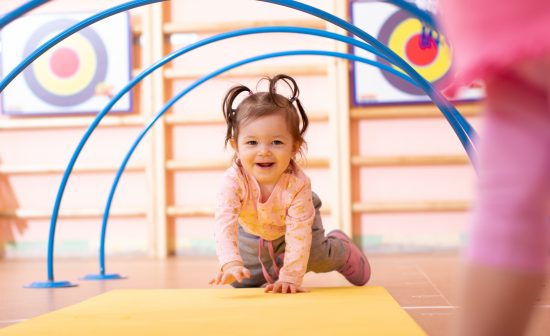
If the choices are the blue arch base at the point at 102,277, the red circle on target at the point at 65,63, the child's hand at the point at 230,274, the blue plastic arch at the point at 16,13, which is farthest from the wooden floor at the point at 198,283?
the red circle on target at the point at 65,63

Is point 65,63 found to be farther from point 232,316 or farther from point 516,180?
point 516,180

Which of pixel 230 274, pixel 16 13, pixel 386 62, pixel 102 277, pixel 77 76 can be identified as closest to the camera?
pixel 16 13

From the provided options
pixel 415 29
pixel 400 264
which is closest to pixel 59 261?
pixel 400 264

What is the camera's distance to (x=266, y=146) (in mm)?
1734

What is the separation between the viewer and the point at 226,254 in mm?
1658

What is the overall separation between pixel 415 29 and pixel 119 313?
9.83ft

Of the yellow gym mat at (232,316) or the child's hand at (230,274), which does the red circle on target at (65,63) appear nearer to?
the yellow gym mat at (232,316)

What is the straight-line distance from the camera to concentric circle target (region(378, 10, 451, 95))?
398 cm

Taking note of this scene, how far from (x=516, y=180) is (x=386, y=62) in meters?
3.50

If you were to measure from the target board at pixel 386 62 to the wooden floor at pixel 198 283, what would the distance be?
0.89 m

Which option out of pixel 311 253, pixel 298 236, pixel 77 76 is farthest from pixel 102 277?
pixel 77 76

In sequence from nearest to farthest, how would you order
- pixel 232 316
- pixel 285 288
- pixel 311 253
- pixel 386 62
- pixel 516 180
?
pixel 516 180 → pixel 232 316 → pixel 285 288 → pixel 311 253 → pixel 386 62

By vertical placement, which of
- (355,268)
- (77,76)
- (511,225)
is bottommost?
(355,268)

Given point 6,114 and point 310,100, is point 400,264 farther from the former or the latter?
point 6,114
